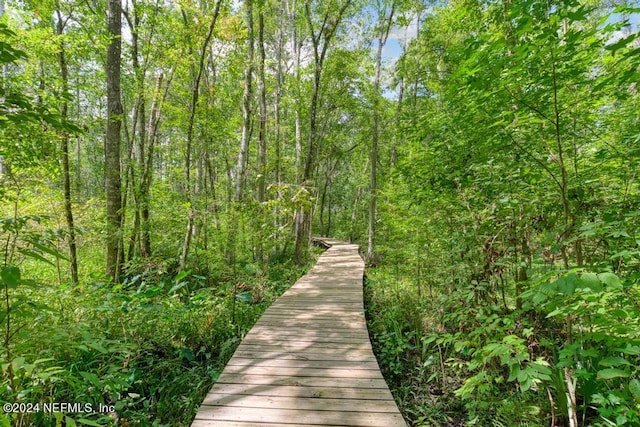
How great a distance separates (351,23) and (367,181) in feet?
29.5

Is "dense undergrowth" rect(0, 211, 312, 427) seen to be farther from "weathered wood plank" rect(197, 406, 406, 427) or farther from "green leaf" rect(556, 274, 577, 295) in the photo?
"green leaf" rect(556, 274, 577, 295)

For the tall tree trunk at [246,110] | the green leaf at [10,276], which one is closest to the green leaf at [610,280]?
the green leaf at [10,276]

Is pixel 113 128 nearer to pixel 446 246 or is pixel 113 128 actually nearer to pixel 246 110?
pixel 246 110

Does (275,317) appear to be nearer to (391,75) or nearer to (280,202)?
(280,202)

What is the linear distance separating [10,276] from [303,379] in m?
2.41

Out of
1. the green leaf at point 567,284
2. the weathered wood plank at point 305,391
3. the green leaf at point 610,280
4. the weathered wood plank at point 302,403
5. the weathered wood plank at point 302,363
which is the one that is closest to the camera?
the green leaf at point 610,280

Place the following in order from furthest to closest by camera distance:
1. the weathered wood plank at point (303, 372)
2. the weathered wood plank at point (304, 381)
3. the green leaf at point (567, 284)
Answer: the weathered wood plank at point (303, 372)
the weathered wood plank at point (304, 381)
the green leaf at point (567, 284)

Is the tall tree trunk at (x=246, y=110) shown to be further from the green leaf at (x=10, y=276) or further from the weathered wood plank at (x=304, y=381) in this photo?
the green leaf at (x=10, y=276)

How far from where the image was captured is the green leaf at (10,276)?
Result: 142cm

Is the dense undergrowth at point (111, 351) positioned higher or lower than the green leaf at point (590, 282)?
lower

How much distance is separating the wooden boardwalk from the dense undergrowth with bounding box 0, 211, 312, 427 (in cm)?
70

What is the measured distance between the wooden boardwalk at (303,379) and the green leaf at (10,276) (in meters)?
1.63

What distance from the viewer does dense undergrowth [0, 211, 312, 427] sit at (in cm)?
216

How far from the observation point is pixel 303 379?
2781mm
